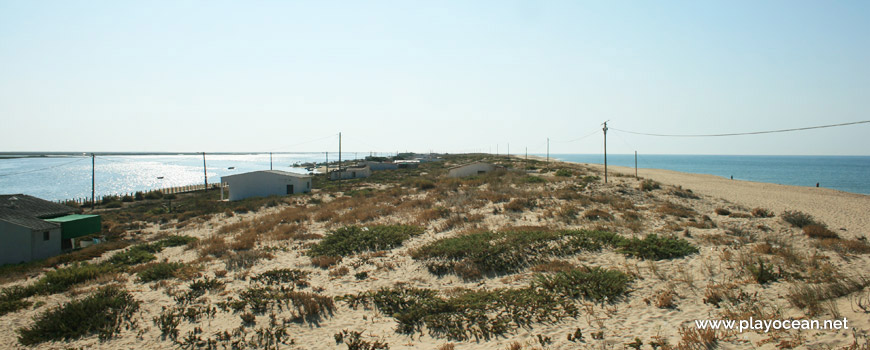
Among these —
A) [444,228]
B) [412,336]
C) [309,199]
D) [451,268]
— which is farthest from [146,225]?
[412,336]

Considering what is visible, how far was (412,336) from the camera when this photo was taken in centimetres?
844

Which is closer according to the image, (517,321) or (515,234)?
(517,321)

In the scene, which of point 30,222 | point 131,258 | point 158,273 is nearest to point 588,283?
point 158,273

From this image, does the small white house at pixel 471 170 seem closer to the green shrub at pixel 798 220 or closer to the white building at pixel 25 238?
the green shrub at pixel 798 220

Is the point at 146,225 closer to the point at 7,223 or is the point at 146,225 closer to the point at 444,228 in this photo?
the point at 7,223

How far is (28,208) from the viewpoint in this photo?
22.3 meters

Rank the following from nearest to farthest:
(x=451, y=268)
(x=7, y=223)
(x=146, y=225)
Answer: (x=451, y=268), (x=7, y=223), (x=146, y=225)

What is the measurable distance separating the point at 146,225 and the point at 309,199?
11.7 meters

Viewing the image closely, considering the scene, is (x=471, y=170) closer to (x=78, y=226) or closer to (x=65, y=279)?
(x=78, y=226)

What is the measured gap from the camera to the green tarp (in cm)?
2058

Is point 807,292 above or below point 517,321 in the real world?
above

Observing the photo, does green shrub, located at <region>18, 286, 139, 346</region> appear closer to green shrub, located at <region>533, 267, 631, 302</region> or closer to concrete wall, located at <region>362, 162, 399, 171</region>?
green shrub, located at <region>533, 267, 631, 302</region>

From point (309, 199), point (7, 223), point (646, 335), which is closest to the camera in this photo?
point (646, 335)

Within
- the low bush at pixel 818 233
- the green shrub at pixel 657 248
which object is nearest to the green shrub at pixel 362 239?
the green shrub at pixel 657 248
